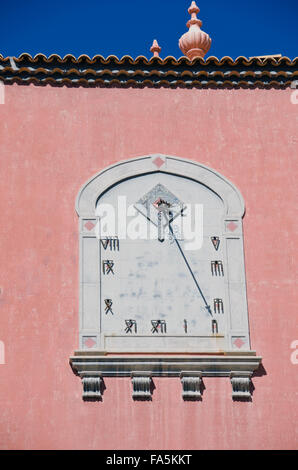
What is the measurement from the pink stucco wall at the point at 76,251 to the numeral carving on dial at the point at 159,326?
0.62m

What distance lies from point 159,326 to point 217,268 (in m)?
1.00

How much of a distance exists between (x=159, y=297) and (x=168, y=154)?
189cm

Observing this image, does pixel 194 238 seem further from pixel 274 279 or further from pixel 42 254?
pixel 42 254

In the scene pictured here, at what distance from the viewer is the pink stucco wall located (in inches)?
402

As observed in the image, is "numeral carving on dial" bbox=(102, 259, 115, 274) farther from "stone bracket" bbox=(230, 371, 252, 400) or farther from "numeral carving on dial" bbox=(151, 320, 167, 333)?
"stone bracket" bbox=(230, 371, 252, 400)

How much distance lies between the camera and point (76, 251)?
434 inches

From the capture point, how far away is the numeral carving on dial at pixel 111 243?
11086mm

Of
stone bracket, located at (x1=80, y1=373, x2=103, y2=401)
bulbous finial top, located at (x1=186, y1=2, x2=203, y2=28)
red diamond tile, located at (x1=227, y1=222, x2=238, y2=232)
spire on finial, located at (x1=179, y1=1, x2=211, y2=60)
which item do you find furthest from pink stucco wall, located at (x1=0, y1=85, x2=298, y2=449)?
bulbous finial top, located at (x1=186, y1=2, x2=203, y2=28)

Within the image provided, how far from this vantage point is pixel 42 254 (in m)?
11.0

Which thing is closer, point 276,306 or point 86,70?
point 276,306

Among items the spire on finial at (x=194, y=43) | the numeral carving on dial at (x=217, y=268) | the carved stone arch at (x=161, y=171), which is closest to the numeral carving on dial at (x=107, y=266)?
the carved stone arch at (x=161, y=171)

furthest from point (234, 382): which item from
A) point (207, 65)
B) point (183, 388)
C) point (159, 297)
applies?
point (207, 65)

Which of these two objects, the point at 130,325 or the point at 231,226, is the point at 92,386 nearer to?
the point at 130,325

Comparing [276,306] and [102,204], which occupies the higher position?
[102,204]
